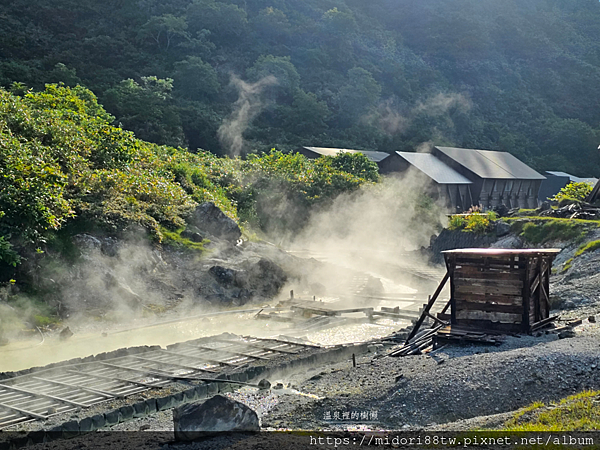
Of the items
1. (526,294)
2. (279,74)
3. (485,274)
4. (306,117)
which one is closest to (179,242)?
(485,274)

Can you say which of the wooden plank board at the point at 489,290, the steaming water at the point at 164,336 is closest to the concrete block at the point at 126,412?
the steaming water at the point at 164,336

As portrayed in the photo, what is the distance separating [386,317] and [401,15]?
101 m

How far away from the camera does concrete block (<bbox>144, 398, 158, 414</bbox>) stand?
30.8 ft

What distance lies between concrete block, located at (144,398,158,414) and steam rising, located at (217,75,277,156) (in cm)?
4809

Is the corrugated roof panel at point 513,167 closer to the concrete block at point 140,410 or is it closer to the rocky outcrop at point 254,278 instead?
the rocky outcrop at point 254,278

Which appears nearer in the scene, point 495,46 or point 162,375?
point 162,375

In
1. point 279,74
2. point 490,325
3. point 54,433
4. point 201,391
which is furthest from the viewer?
point 279,74

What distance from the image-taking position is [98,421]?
28.6 ft

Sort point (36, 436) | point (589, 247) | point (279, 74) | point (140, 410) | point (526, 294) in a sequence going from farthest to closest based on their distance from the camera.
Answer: point (279, 74), point (589, 247), point (526, 294), point (140, 410), point (36, 436)

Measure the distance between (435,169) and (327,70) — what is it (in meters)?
38.8

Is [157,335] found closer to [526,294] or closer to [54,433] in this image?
[54,433]

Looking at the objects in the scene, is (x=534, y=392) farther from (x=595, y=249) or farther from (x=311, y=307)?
(x=595, y=249)

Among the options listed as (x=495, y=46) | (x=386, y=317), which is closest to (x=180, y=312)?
(x=386, y=317)

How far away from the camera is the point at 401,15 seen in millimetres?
108688
